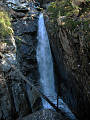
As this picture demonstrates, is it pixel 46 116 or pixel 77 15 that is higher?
pixel 77 15

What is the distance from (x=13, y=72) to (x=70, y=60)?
461 cm

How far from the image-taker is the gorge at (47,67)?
24.8 feet

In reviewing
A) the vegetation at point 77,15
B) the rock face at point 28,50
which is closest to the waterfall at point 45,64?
the rock face at point 28,50

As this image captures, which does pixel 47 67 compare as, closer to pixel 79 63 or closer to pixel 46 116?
pixel 46 116

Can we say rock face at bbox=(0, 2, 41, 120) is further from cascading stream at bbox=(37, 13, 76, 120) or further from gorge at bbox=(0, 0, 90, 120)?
cascading stream at bbox=(37, 13, 76, 120)

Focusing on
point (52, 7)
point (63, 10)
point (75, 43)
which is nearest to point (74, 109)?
point (75, 43)

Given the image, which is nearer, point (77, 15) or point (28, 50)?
point (77, 15)

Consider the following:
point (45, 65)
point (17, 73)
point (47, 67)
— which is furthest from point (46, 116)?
point (45, 65)

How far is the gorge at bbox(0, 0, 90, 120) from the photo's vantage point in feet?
24.8

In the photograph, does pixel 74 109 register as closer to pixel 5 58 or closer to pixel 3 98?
pixel 3 98

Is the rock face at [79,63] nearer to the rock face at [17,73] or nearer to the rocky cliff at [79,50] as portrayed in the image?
the rocky cliff at [79,50]

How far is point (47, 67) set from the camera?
14.4 m

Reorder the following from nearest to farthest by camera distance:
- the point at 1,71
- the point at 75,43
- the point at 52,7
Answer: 1. the point at 75,43
2. the point at 1,71
3. the point at 52,7

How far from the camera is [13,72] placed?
9914mm
